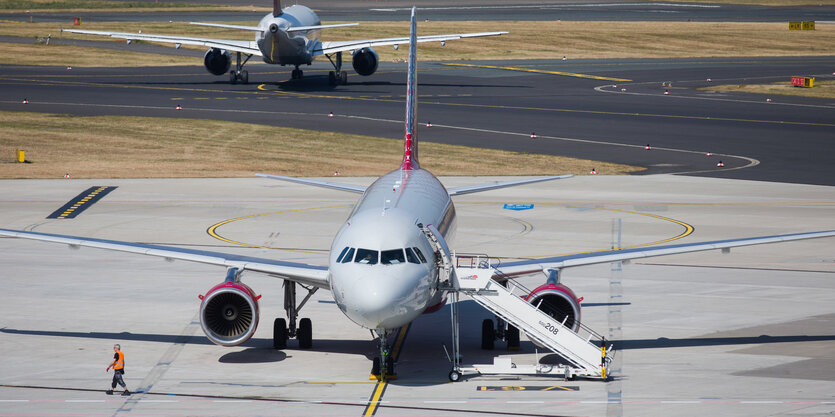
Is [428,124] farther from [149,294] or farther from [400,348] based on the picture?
[400,348]

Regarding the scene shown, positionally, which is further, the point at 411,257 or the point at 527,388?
the point at 527,388

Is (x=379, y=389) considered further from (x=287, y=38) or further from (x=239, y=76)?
(x=239, y=76)

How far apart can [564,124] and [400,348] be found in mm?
52359

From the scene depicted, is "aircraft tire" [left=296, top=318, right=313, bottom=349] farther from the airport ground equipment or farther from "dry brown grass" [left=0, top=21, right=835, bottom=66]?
"dry brown grass" [left=0, top=21, right=835, bottom=66]

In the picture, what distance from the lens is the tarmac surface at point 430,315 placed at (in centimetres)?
2659

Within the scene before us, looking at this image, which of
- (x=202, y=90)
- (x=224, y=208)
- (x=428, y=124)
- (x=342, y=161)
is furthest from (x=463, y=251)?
(x=202, y=90)

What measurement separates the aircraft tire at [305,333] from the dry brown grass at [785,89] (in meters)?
78.0

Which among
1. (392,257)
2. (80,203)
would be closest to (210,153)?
(80,203)

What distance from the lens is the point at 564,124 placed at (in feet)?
269

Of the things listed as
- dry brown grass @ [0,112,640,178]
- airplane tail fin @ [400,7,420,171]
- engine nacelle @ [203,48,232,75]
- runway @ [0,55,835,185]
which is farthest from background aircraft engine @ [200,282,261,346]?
engine nacelle @ [203,48,232,75]

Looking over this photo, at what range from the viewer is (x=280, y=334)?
31578 mm

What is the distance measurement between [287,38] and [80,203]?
43141 mm

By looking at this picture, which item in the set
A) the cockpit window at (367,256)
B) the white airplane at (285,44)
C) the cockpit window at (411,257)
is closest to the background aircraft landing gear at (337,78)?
the white airplane at (285,44)

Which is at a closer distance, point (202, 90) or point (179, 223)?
point (179, 223)
